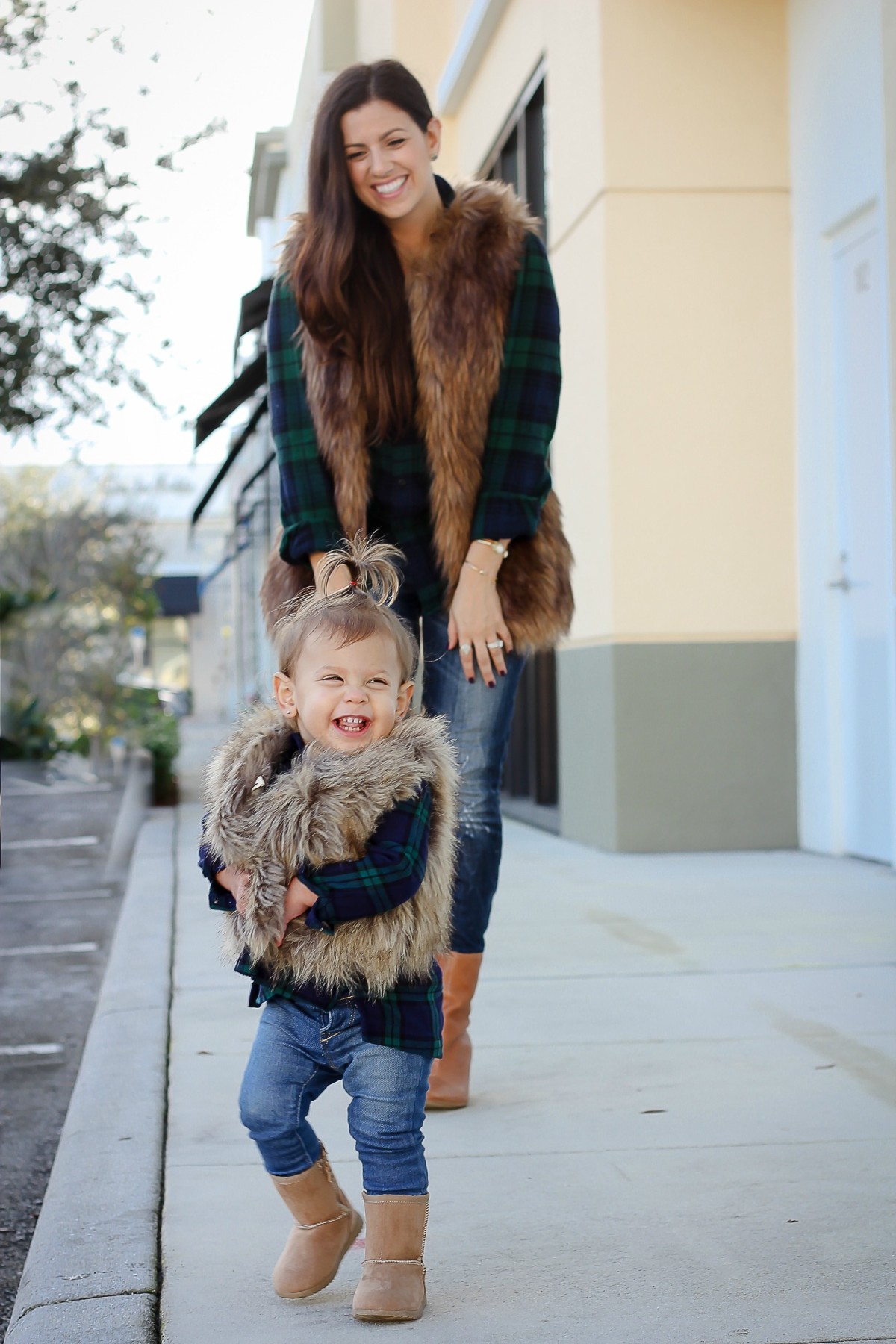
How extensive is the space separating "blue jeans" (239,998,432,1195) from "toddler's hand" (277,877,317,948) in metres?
0.13

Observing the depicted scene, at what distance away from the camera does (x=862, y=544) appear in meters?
6.36

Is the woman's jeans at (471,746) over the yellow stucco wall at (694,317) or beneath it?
beneath

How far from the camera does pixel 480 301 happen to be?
3.00 meters

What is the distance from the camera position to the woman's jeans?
305cm

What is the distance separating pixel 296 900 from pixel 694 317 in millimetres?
5384

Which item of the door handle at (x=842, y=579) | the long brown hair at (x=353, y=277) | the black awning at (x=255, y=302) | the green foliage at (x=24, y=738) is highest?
the black awning at (x=255, y=302)

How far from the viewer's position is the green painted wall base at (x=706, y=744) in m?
6.92

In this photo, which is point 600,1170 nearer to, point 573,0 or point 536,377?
point 536,377

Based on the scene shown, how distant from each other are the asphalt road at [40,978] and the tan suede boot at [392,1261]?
688 mm

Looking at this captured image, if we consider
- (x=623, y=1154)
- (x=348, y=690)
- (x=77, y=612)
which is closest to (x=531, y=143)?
(x=623, y=1154)

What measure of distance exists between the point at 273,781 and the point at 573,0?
6.29m

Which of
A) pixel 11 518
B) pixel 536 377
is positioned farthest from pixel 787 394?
pixel 11 518

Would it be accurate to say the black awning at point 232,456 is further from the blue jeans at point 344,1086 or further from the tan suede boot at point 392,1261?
the tan suede boot at point 392,1261

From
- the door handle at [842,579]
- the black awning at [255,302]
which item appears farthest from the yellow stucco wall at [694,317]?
the black awning at [255,302]
